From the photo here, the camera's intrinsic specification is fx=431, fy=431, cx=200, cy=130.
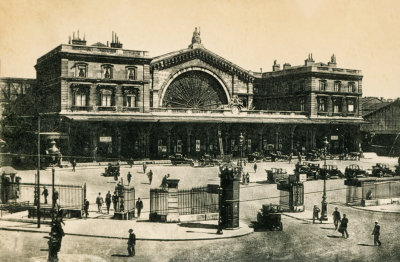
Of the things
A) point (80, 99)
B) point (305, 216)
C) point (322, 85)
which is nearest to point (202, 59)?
point (322, 85)

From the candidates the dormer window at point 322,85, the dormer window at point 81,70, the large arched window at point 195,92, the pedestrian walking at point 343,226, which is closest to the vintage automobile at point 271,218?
the pedestrian walking at point 343,226

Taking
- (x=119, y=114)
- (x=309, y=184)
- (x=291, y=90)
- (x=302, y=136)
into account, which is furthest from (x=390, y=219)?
(x=291, y=90)

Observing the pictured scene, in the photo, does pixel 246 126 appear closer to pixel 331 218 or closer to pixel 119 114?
pixel 119 114

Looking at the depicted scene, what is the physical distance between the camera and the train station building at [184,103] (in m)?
38.6

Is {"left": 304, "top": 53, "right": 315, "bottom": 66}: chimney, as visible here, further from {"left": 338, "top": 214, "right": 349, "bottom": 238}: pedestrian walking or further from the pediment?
{"left": 338, "top": 214, "right": 349, "bottom": 238}: pedestrian walking

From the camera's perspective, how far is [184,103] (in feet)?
162

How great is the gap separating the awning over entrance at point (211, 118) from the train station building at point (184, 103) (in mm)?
108

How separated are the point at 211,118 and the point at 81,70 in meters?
13.8

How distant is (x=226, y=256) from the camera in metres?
15.6

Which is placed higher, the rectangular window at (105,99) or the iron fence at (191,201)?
the rectangular window at (105,99)

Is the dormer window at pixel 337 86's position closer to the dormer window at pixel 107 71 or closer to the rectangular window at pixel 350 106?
the rectangular window at pixel 350 106

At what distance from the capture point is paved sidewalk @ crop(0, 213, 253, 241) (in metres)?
17.6

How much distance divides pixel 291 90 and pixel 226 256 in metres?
42.1

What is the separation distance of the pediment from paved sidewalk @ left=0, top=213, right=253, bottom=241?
1137 inches
